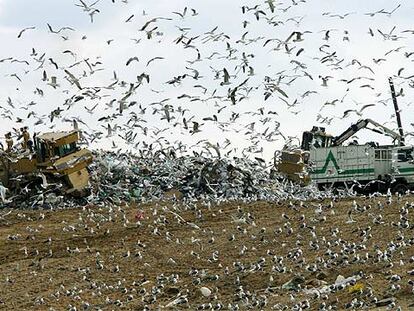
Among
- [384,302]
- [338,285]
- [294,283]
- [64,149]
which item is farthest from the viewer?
[64,149]

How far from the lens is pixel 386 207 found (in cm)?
1535

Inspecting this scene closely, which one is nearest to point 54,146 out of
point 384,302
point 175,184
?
point 175,184

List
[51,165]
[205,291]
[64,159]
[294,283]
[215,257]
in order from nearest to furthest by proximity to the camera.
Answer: [294,283]
[205,291]
[215,257]
[51,165]
[64,159]

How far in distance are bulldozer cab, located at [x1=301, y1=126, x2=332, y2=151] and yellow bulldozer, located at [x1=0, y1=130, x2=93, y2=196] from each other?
30.6 ft

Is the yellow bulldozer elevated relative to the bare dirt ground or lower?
elevated

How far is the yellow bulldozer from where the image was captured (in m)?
21.6

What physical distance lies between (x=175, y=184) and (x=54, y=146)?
11.3 ft

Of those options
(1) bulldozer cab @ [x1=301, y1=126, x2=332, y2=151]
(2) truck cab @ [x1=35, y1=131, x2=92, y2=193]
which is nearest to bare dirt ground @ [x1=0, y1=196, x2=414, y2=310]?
(2) truck cab @ [x1=35, y1=131, x2=92, y2=193]

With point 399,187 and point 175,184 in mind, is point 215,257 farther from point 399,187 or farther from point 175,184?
point 399,187

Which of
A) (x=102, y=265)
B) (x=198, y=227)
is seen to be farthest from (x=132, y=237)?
(x=102, y=265)

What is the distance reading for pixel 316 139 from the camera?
95.7ft

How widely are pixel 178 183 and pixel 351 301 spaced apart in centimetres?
1342

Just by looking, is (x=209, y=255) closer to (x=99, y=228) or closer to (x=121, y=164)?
(x=99, y=228)

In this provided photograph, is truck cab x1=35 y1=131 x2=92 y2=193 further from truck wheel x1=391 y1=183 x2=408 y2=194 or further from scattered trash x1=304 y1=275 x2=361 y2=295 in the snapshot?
scattered trash x1=304 y1=275 x2=361 y2=295
